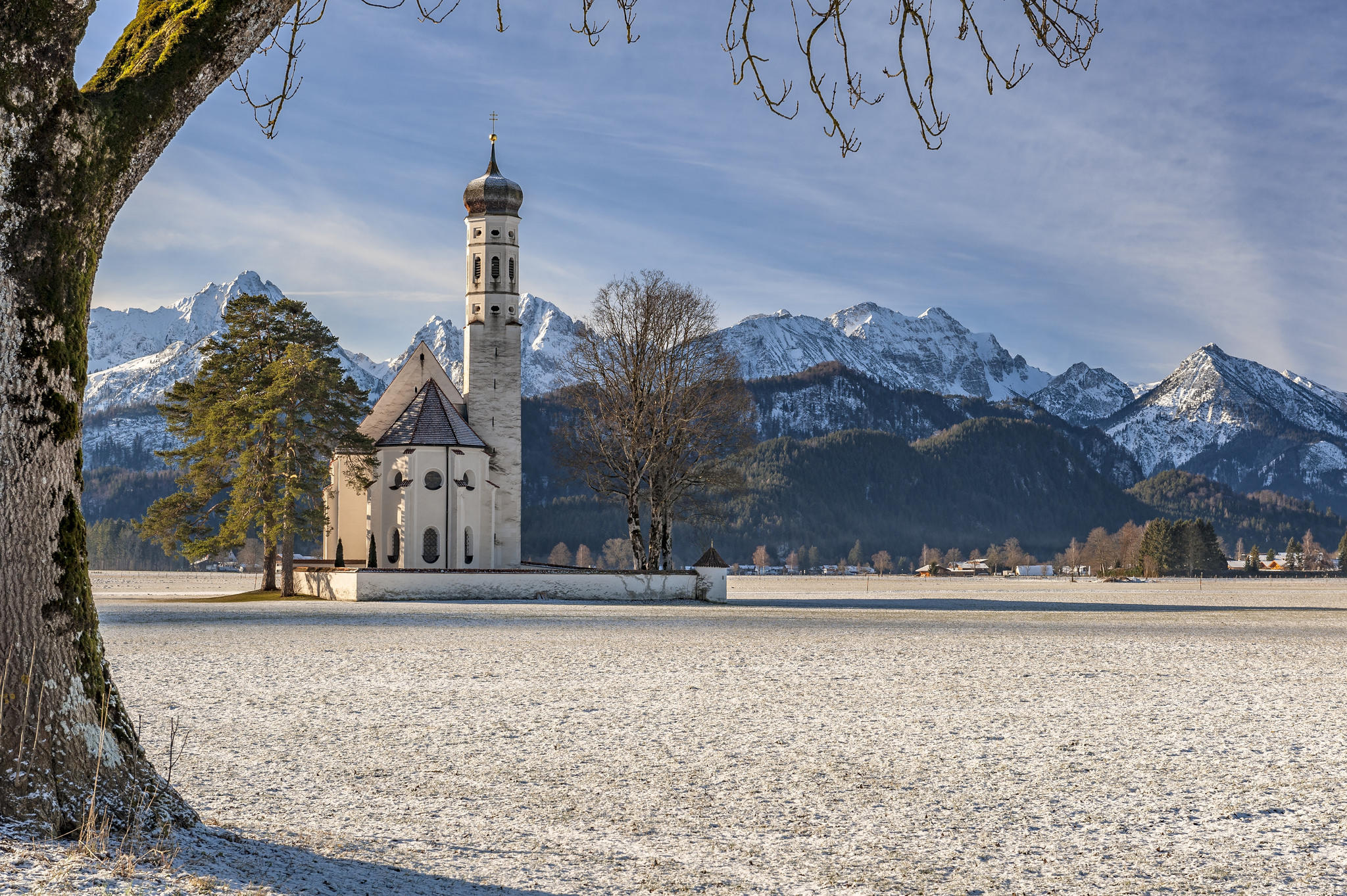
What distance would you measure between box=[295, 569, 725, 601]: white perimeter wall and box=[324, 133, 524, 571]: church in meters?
4.80

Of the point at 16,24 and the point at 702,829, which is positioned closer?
the point at 16,24

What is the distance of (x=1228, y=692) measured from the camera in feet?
46.2

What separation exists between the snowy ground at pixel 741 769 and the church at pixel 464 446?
32145 mm

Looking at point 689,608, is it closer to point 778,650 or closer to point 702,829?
point 778,650

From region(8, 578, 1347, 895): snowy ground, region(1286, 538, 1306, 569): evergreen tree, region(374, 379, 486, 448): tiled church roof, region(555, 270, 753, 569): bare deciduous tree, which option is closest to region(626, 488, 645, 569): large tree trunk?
region(555, 270, 753, 569): bare deciduous tree

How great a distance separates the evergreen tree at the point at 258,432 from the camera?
135 feet

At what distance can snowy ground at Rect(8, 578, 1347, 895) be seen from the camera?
6234 mm

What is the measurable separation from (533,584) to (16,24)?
3702 centimetres

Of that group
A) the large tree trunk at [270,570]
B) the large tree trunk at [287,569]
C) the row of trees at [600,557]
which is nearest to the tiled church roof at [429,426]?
the large tree trunk at [270,570]

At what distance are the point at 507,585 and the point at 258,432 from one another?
34.3ft

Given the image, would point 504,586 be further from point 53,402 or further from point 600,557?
point 600,557

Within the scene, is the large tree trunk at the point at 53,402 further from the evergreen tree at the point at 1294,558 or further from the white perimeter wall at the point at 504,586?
the evergreen tree at the point at 1294,558

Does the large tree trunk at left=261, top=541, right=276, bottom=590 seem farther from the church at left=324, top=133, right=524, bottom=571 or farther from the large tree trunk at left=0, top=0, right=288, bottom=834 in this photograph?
the large tree trunk at left=0, top=0, right=288, bottom=834

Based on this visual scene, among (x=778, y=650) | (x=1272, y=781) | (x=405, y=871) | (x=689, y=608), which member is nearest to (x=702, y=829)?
(x=405, y=871)
